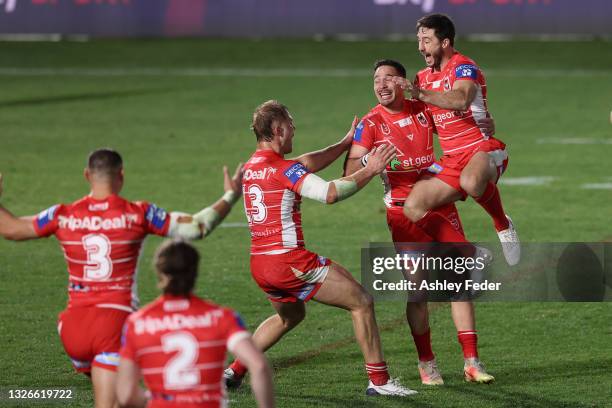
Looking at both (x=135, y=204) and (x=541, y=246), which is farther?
(x=541, y=246)

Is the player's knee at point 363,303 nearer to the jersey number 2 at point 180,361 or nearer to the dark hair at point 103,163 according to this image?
the dark hair at point 103,163

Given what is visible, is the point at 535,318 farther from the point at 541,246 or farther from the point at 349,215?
the point at 349,215

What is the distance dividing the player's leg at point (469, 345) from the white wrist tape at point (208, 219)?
9.16 ft

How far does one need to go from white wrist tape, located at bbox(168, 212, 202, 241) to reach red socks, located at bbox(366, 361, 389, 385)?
2121mm

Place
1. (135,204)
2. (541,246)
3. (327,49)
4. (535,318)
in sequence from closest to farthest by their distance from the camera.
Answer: (135,204), (535,318), (541,246), (327,49)

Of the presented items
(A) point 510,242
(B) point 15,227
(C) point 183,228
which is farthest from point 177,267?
(A) point 510,242

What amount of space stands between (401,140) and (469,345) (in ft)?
5.28

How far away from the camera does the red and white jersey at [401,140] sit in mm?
9289

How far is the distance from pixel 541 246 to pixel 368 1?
2084 cm

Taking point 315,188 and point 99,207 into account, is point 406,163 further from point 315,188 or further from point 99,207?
point 99,207

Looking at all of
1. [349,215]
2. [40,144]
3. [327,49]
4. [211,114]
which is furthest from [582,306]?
[327,49]

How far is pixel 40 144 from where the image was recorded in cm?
2105

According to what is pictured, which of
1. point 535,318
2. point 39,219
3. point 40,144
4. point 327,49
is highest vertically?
point 327,49

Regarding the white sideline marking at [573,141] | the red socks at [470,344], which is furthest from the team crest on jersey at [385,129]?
the white sideline marking at [573,141]
